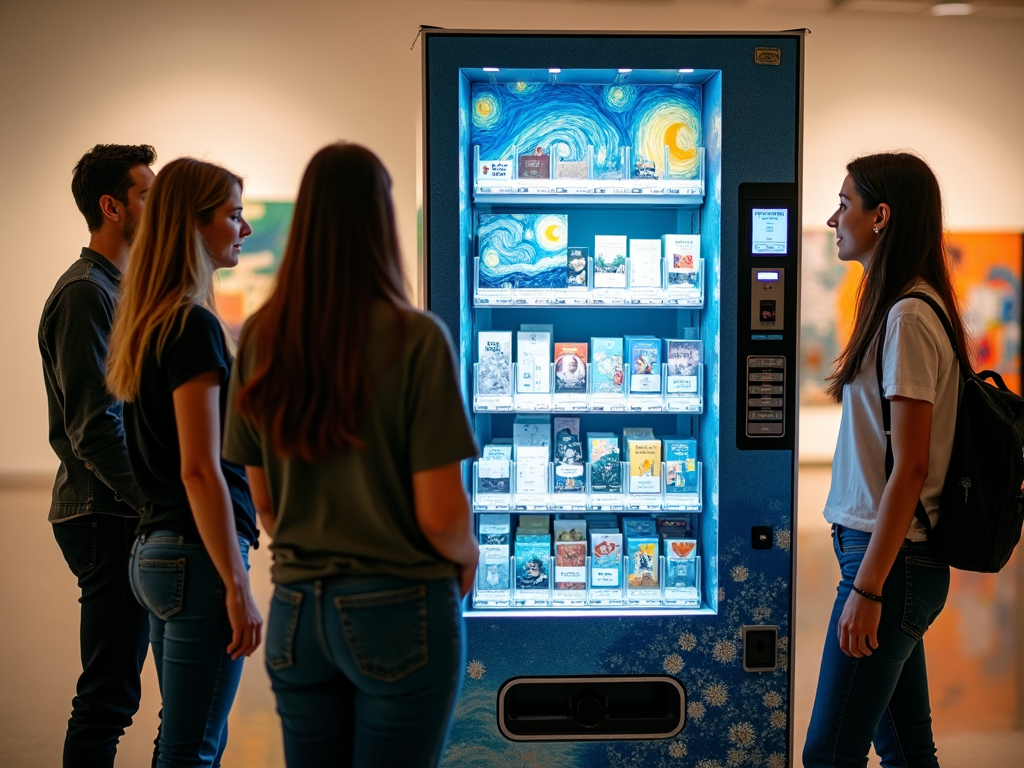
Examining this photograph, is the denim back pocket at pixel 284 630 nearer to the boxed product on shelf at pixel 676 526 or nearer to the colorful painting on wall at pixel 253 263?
the boxed product on shelf at pixel 676 526

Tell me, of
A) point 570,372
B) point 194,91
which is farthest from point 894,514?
point 194,91

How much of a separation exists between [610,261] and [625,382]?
0.39 m

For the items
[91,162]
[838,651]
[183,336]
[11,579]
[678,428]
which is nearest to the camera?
[183,336]

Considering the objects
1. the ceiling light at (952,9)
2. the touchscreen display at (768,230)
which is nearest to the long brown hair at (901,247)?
the touchscreen display at (768,230)

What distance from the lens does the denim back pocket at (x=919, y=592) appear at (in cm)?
171

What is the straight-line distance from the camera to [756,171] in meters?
2.38

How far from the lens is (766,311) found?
2391 mm

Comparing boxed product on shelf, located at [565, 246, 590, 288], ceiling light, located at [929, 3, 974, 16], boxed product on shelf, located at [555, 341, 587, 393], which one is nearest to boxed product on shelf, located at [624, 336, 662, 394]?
boxed product on shelf, located at [555, 341, 587, 393]

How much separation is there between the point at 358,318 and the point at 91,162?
1.33 meters

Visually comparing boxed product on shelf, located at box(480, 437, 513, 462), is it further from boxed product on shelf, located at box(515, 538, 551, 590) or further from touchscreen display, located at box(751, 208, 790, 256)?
touchscreen display, located at box(751, 208, 790, 256)

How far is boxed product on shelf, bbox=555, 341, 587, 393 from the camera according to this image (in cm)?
260

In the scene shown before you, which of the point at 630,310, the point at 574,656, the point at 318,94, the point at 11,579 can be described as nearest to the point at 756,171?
the point at 630,310

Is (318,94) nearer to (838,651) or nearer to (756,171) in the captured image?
(756,171)

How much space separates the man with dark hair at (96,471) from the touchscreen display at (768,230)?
1.72 meters
